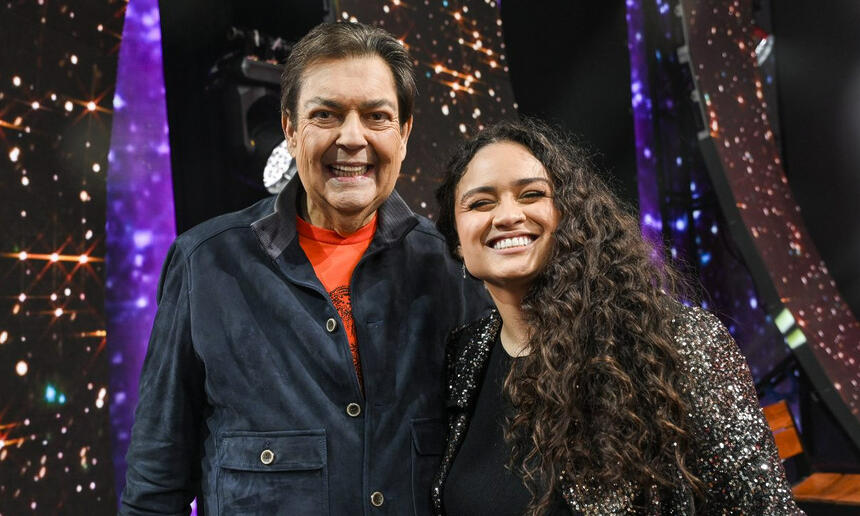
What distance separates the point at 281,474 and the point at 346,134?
694 millimetres

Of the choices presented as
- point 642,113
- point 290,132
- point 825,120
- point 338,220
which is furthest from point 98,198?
point 825,120

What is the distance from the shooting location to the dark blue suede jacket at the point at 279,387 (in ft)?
4.94

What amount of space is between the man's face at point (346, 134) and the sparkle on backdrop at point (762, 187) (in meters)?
2.57

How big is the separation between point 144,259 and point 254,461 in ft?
3.57

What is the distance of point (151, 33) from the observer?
2.39 metres

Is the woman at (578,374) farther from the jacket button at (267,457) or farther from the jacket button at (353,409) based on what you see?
the jacket button at (267,457)

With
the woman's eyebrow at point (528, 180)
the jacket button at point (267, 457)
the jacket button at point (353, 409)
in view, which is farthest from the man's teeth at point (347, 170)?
the jacket button at point (267, 457)

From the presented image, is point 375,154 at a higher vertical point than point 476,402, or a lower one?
higher

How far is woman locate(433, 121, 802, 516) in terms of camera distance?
133cm

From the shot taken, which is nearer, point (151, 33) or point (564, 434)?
point (564, 434)

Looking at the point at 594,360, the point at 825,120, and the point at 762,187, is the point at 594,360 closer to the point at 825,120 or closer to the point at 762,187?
the point at 762,187

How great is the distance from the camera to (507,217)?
1496 millimetres

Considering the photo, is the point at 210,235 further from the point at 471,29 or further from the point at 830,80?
the point at 830,80

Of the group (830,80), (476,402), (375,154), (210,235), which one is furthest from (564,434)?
(830,80)
